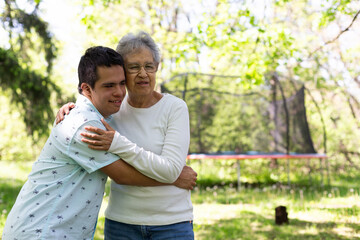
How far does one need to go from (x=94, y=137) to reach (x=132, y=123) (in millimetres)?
386

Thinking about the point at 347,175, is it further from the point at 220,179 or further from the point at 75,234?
the point at 75,234

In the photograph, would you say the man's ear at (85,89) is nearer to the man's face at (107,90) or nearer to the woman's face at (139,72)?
the man's face at (107,90)

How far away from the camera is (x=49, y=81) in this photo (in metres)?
7.52

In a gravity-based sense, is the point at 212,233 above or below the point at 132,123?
below

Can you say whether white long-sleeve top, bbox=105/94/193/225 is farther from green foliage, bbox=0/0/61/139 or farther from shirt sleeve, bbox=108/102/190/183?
green foliage, bbox=0/0/61/139

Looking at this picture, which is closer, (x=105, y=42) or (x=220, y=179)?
(x=220, y=179)

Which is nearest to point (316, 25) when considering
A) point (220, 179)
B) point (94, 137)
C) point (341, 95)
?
point (220, 179)

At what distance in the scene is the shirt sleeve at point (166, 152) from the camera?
1.81 meters

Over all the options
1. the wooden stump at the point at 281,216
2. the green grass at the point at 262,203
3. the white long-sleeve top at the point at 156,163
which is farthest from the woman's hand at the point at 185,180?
the wooden stump at the point at 281,216

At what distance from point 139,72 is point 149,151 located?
1.45 ft

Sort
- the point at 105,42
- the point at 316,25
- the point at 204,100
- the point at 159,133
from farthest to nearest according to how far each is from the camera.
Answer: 1. the point at 105,42
2. the point at 204,100
3. the point at 316,25
4. the point at 159,133

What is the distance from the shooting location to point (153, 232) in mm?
1959

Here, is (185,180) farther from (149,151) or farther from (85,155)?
(85,155)

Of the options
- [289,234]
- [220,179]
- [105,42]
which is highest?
[105,42]
